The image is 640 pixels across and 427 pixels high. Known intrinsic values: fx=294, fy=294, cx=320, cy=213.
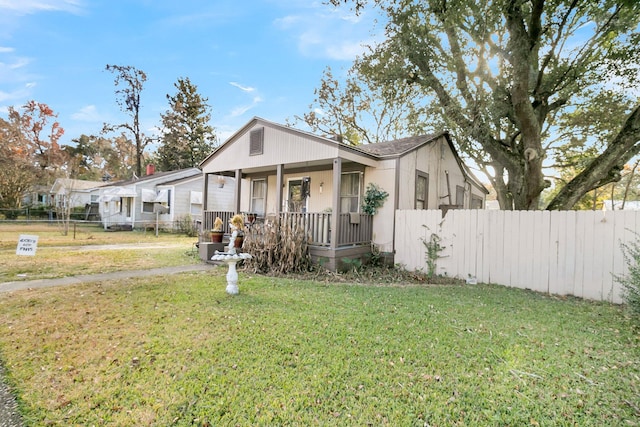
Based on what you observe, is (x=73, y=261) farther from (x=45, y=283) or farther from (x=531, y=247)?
(x=531, y=247)

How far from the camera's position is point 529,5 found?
7770 mm

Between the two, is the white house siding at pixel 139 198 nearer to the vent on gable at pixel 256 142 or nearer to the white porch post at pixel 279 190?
the vent on gable at pixel 256 142

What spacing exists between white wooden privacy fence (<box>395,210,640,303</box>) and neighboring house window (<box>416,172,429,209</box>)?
1879 millimetres

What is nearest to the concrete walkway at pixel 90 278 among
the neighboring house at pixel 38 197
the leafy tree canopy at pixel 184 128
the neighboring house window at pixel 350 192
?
the neighboring house window at pixel 350 192

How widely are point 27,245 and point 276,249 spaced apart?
454 centimetres

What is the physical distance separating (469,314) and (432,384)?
220 centimetres

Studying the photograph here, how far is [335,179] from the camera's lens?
742cm

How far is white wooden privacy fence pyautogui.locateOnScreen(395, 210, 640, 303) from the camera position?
5.48 metres

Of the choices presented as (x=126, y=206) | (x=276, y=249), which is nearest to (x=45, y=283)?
(x=276, y=249)

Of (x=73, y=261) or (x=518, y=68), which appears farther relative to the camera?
(x=73, y=261)

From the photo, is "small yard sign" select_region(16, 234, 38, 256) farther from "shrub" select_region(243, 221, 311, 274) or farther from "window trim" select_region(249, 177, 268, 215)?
"window trim" select_region(249, 177, 268, 215)

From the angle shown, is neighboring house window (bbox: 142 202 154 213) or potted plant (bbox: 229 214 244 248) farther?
neighboring house window (bbox: 142 202 154 213)

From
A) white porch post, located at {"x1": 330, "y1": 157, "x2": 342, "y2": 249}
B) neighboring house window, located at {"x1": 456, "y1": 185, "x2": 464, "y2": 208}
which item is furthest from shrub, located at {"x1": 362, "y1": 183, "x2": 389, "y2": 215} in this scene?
neighboring house window, located at {"x1": 456, "y1": 185, "x2": 464, "y2": 208}

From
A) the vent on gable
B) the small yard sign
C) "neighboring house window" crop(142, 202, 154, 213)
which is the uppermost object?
the vent on gable
